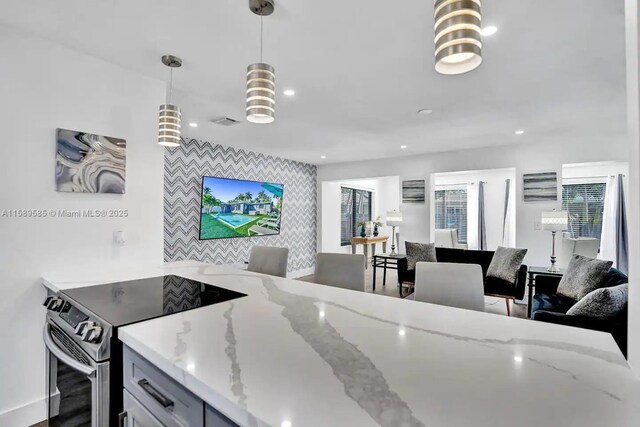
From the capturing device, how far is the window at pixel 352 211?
8094mm

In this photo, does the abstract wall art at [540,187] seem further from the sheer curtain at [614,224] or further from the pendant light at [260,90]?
the pendant light at [260,90]

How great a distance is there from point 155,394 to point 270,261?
5.51 feet

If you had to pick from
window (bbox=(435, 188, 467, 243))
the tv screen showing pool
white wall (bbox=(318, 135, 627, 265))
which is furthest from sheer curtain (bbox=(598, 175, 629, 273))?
the tv screen showing pool

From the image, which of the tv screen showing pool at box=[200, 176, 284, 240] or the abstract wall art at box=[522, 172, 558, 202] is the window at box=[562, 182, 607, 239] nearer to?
the abstract wall art at box=[522, 172, 558, 202]

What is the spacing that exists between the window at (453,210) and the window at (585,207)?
1995 mm

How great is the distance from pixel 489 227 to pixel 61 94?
7619 millimetres

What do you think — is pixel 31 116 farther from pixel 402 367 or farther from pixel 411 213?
pixel 411 213

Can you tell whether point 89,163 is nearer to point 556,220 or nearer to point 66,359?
point 66,359

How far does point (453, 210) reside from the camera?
25.9 feet

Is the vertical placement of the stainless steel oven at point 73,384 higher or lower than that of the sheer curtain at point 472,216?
lower

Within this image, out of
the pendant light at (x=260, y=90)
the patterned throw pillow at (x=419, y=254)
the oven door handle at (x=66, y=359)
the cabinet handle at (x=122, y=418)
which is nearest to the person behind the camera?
the cabinet handle at (x=122, y=418)

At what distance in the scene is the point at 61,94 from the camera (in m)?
2.11

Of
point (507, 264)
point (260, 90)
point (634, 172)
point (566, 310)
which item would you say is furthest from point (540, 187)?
point (260, 90)

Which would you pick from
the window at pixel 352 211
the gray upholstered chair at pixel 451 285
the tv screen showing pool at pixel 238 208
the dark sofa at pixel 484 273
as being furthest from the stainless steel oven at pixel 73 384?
the window at pixel 352 211
